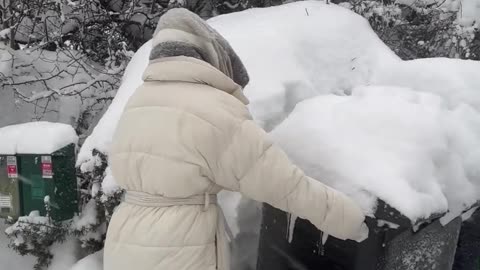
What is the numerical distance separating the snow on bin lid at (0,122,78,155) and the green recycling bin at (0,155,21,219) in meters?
0.07

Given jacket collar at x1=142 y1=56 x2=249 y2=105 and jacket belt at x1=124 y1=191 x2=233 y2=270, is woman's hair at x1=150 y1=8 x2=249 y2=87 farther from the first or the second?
Answer: jacket belt at x1=124 y1=191 x2=233 y2=270

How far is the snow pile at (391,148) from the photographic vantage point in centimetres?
213

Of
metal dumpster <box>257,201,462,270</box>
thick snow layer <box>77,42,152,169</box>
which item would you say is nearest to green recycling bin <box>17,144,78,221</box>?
thick snow layer <box>77,42,152,169</box>

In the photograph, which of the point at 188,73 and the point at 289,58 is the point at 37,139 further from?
the point at 188,73

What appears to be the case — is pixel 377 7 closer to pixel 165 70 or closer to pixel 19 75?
pixel 19 75

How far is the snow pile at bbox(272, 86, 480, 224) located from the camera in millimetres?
2131

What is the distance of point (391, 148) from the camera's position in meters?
2.25

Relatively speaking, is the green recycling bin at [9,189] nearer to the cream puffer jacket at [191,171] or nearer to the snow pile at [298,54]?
the snow pile at [298,54]

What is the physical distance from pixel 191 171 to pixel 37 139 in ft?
7.61

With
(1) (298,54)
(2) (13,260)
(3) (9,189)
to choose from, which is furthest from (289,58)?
(2) (13,260)

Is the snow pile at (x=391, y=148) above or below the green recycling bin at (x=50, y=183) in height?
above

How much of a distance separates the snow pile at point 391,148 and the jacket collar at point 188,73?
530 mm

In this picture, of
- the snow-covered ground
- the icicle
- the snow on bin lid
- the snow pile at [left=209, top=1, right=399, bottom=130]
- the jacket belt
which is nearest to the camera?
the jacket belt

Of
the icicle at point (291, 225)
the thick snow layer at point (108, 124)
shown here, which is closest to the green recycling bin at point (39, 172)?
the thick snow layer at point (108, 124)
